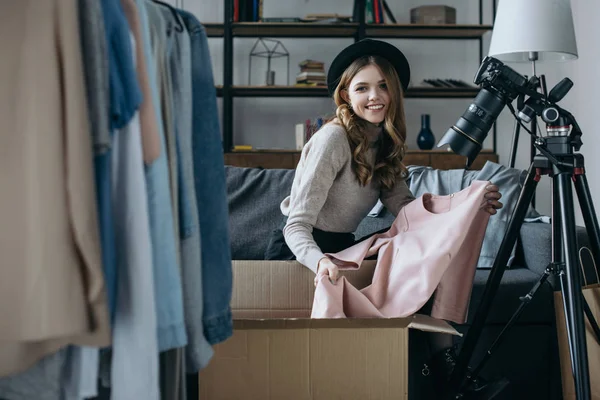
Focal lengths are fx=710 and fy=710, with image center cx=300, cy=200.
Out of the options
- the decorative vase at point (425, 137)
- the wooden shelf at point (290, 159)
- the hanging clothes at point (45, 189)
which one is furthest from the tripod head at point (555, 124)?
the decorative vase at point (425, 137)

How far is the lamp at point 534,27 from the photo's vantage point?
10.2ft

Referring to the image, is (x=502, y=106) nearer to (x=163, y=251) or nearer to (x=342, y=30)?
(x=163, y=251)

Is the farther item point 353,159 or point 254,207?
point 254,207

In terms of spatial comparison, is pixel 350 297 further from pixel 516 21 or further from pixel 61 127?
pixel 516 21

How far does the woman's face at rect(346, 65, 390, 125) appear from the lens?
82.0 inches

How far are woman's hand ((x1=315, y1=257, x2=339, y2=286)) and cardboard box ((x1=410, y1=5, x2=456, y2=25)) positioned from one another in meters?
→ 3.66

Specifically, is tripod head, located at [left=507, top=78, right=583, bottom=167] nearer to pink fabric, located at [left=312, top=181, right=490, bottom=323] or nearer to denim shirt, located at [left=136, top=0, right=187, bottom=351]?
pink fabric, located at [left=312, top=181, right=490, bottom=323]

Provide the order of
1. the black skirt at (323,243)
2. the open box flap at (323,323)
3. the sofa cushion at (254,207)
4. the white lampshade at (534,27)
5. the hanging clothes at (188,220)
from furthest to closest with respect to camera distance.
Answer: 1. the white lampshade at (534,27)
2. the sofa cushion at (254,207)
3. the black skirt at (323,243)
4. the open box flap at (323,323)
5. the hanging clothes at (188,220)

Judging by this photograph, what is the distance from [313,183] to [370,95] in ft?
1.16

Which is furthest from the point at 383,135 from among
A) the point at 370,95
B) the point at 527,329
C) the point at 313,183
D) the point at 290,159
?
the point at 290,159

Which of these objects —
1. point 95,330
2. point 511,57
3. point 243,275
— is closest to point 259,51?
point 511,57

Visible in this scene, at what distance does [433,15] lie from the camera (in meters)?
4.97

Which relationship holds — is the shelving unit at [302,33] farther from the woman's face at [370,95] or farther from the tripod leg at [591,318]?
the tripod leg at [591,318]

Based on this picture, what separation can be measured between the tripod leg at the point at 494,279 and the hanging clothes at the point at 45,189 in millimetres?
1185
